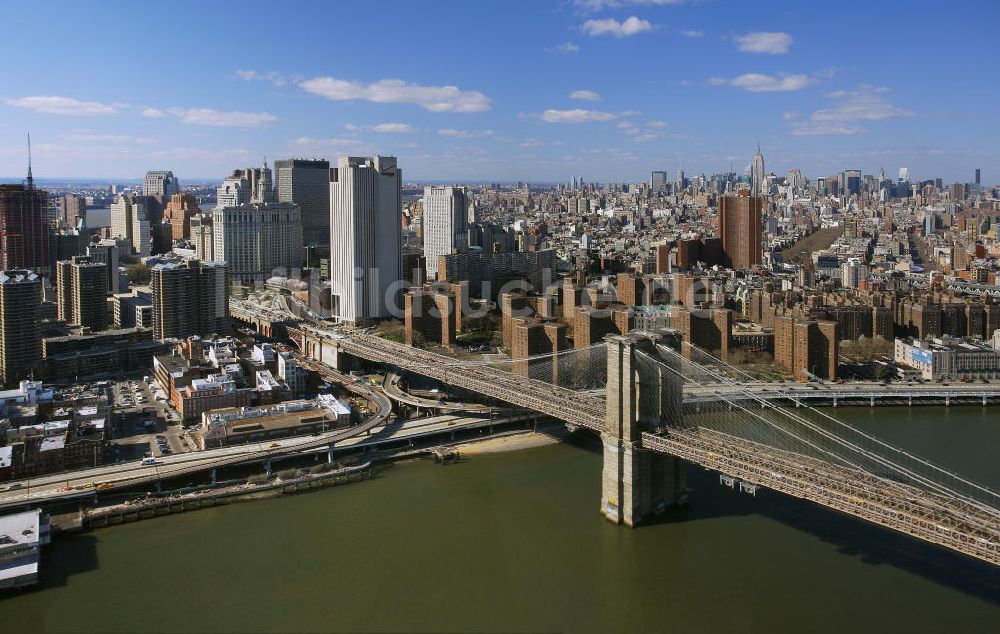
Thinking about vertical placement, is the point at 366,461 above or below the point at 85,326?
below

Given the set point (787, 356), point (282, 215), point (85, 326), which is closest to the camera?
point (787, 356)

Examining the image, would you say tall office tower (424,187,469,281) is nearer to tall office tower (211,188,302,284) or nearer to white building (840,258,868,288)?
tall office tower (211,188,302,284)

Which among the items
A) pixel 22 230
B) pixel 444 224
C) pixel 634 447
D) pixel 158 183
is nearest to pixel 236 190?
pixel 444 224

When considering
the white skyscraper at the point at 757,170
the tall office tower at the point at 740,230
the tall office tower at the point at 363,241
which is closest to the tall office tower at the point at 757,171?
the white skyscraper at the point at 757,170

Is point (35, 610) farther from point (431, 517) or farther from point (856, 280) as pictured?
point (856, 280)

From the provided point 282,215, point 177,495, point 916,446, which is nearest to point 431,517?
point 177,495

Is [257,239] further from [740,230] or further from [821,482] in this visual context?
[821,482]

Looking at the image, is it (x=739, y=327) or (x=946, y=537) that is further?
(x=739, y=327)
